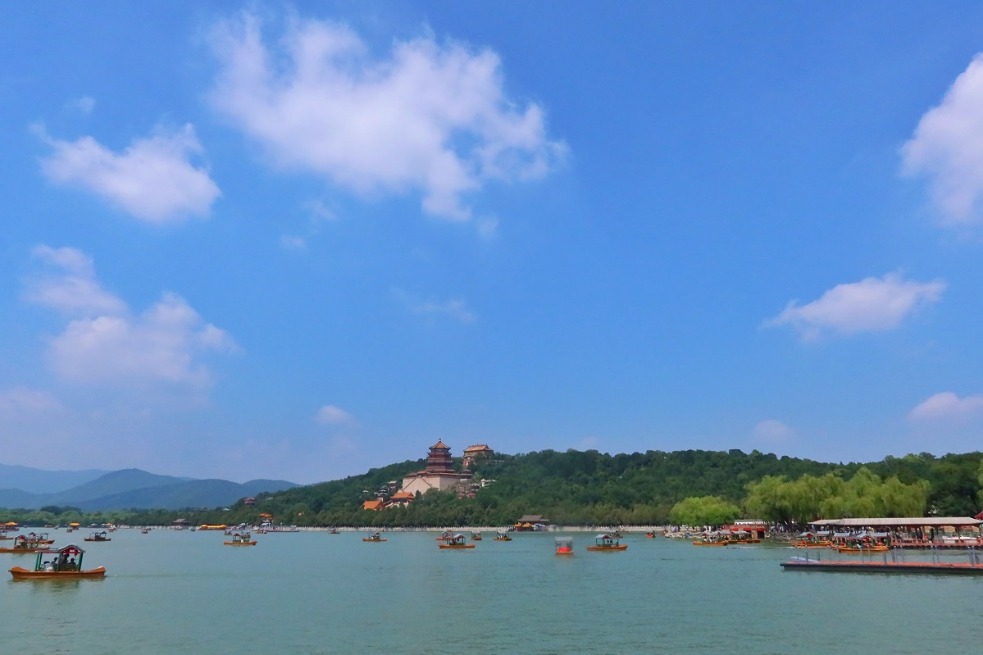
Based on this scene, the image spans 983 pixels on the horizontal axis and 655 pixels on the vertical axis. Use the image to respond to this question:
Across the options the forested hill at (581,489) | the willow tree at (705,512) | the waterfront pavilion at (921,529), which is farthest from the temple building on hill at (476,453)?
the waterfront pavilion at (921,529)

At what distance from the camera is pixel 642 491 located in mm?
122375

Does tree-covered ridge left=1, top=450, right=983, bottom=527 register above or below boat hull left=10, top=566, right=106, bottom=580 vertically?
above

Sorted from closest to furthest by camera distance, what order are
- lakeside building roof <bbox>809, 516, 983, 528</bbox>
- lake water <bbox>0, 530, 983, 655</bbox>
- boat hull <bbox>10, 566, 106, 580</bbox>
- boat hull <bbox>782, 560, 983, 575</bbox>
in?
lake water <bbox>0, 530, 983, 655</bbox> → boat hull <bbox>782, 560, 983, 575</bbox> → boat hull <bbox>10, 566, 106, 580</bbox> → lakeside building roof <bbox>809, 516, 983, 528</bbox>

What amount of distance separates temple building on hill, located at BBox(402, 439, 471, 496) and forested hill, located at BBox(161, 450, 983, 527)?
6.35 metres

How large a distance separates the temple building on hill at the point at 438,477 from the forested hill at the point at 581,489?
635 cm

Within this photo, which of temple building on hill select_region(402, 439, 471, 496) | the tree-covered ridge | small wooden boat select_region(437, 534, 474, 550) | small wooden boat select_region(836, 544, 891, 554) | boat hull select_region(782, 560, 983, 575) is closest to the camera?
boat hull select_region(782, 560, 983, 575)

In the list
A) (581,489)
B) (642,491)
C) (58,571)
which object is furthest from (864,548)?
(581,489)

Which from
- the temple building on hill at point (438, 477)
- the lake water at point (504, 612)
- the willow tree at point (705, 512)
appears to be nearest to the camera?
the lake water at point (504, 612)

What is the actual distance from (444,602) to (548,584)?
789 centimetres

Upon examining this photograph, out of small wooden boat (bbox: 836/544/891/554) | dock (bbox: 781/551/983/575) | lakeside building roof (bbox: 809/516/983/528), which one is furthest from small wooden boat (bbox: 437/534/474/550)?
dock (bbox: 781/551/983/575)

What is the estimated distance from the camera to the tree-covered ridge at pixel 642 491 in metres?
64.8

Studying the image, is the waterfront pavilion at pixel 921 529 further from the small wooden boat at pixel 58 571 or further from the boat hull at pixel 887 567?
the small wooden boat at pixel 58 571

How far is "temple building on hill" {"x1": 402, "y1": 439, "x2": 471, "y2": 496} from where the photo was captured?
153 meters

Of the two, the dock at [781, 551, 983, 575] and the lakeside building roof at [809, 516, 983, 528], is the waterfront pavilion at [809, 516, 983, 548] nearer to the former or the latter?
the lakeside building roof at [809, 516, 983, 528]
